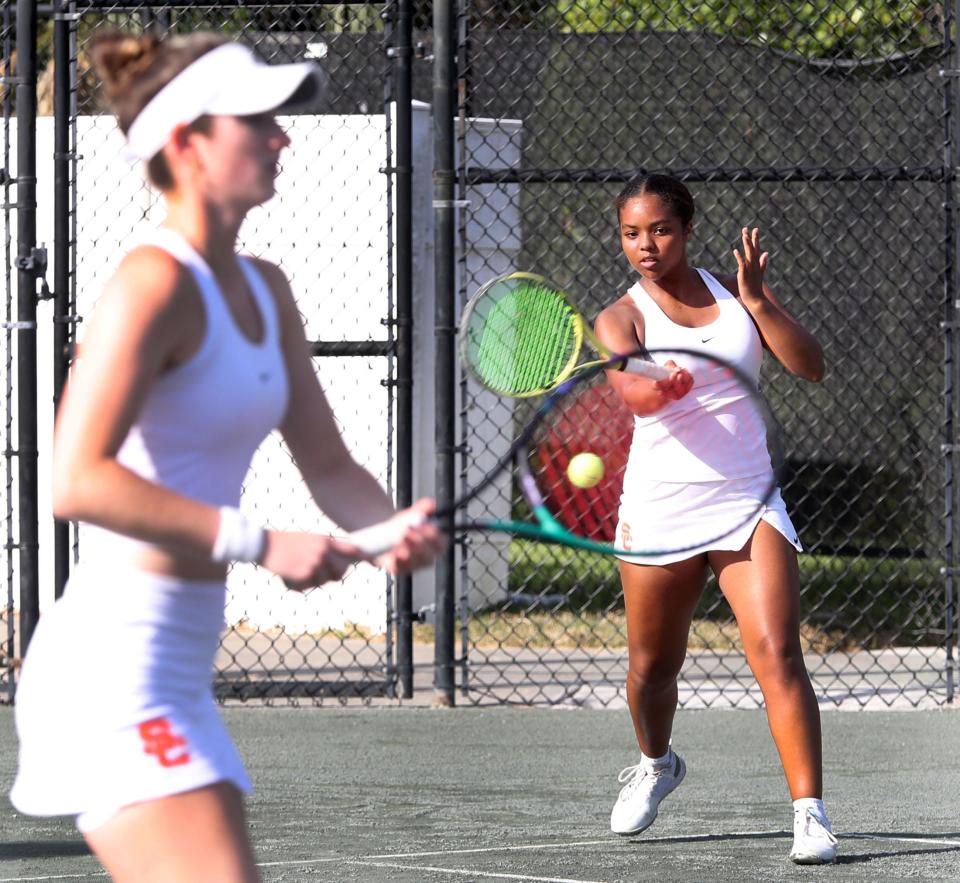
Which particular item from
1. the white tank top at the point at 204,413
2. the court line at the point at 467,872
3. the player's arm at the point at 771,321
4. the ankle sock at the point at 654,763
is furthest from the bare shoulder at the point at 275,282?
the ankle sock at the point at 654,763

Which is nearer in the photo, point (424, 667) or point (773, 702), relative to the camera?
point (773, 702)

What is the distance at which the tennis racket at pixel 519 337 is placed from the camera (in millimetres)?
4129

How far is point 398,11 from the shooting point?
21.9 ft

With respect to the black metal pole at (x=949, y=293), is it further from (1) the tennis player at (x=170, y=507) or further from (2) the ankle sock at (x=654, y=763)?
(1) the tennis player at (x=170, y=507)

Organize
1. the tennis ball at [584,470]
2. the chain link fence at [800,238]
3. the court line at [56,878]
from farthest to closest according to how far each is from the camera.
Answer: the chain link fence at [800,238] < the court line at [56,878] < the tennis ball at [584,470]

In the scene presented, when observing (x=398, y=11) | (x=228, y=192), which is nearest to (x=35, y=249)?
(x=398, y=11)

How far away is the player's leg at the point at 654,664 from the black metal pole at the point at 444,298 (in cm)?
209

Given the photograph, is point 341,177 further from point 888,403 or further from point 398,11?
point 888,403

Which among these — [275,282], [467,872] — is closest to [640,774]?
[467,872]

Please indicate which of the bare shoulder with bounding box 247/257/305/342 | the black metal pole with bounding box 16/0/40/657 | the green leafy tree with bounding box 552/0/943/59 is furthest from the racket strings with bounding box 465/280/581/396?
the green leafy tree with bounding box 552/0/943/59

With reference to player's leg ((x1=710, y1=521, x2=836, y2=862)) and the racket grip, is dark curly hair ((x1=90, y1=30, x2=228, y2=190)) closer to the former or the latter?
the racket grip

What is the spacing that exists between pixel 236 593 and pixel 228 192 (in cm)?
596

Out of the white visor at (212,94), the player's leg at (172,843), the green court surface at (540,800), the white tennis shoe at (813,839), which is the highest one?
the white visor at (212,94)

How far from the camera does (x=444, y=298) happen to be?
6.66 meters
